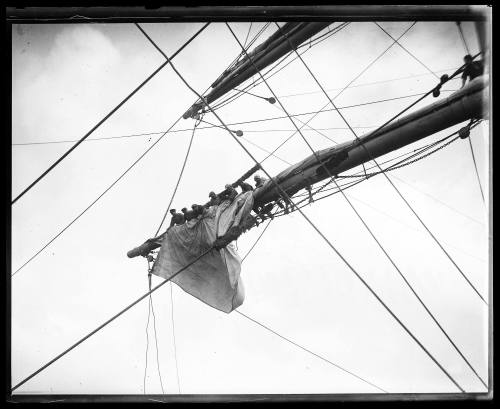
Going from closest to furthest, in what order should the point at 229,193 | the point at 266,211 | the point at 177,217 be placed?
the point at 266,211 → the point at 229,193 → the point at 177,217

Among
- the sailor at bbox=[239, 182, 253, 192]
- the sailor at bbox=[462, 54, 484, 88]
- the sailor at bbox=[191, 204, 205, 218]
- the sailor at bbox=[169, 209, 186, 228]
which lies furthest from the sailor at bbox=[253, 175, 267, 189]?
the sailor at bbox=[462, 54, 484, 88]

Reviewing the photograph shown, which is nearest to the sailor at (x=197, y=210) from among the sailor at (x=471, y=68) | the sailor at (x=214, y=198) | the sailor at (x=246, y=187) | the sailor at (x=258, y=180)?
the sailor at (x=214, y=198)

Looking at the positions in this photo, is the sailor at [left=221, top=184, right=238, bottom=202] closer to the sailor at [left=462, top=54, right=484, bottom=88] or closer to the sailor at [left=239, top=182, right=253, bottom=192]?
the sailor at [left=239, top=182, right=253, bottom=192]

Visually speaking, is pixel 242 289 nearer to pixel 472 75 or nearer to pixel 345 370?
pixel 345 370

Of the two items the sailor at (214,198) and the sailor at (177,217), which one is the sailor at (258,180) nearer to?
the sailor at (214,198)

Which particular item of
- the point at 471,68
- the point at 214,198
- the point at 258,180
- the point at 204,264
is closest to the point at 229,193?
the point at 214,198

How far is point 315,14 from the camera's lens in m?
2.36

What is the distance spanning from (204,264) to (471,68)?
9.73 feet

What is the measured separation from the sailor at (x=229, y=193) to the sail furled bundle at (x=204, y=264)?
118 millimetres

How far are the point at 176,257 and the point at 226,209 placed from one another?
3.02ft

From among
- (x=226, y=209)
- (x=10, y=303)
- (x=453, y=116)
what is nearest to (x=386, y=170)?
(x=453, y=116)

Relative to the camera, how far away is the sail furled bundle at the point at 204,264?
4.16 m

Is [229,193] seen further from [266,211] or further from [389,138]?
[389,138]

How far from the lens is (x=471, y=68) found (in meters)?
2.58
